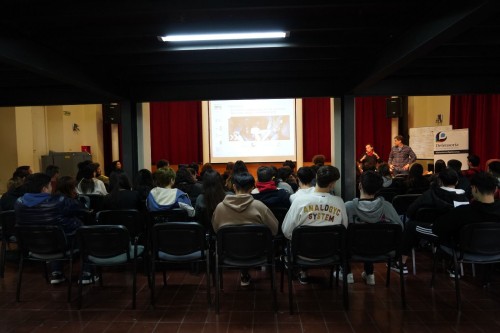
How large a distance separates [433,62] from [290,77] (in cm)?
184

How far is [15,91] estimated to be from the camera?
561cm

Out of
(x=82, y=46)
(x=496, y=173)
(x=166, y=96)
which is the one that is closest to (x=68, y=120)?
(x=166, y=96)

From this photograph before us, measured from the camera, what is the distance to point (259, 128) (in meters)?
9.18

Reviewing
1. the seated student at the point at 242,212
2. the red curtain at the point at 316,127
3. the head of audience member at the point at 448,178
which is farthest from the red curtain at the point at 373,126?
the seated student at the point at 242,212

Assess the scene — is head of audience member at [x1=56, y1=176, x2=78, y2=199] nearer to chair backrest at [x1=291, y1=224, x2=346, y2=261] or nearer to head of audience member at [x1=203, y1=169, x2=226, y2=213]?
head of audience member at [x1=203, y1=169, x2=226, y2=213]

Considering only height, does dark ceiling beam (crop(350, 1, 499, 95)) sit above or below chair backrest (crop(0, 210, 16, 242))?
→ above

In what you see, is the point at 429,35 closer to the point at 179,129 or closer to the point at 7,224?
the point at 7,224

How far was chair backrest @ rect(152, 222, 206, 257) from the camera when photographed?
2992 mm

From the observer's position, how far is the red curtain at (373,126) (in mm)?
10492

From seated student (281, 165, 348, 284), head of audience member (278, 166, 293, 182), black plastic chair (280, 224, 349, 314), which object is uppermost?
head of audience member (278, 166, 293, 182)

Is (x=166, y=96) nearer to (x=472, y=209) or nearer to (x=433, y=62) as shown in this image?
(x=433, y=62)

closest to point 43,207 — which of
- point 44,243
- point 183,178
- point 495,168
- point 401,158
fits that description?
point 44,243

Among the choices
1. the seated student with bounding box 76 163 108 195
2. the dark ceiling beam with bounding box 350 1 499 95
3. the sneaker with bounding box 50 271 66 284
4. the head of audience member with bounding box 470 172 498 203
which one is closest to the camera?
the dark ceiling beam with bounding box 350 1 499 95

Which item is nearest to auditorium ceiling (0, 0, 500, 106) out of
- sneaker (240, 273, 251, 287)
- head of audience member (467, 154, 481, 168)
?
head of audience member (467, 154, 481, 168)
